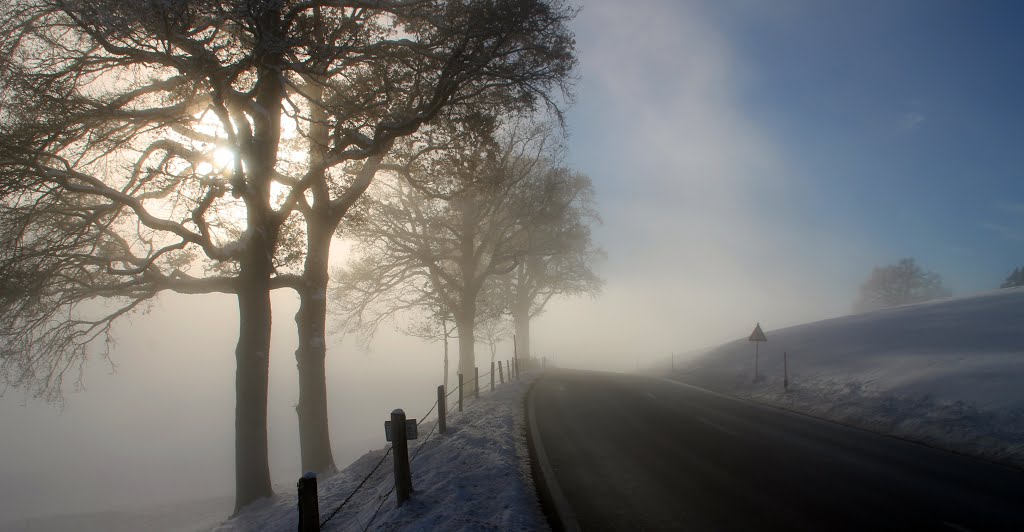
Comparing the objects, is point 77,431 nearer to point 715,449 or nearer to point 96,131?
point 96,131

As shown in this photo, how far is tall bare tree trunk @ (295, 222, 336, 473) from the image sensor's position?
14273 millimetres

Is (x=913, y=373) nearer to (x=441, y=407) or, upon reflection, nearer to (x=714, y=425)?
(x=714, y=425)

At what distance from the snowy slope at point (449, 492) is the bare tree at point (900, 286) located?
106810 mm

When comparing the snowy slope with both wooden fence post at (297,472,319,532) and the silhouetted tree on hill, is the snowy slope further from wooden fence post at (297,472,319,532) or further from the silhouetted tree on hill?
the silhouetted tree on hill

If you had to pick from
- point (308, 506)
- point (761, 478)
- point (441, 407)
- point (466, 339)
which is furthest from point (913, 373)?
point (466, 339)

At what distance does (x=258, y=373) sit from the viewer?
12.0 m

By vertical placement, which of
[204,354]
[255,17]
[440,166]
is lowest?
[204,354]

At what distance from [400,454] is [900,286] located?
378 feet

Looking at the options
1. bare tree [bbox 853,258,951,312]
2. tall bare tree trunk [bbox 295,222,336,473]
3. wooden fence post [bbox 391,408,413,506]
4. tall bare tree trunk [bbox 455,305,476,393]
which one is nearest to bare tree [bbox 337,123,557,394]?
tall bare tree trunk [bbox 455,305,476,393]

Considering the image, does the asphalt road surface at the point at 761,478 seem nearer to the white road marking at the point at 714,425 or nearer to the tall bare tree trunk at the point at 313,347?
the white road marking at the point at 714,425

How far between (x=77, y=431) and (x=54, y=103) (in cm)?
7800

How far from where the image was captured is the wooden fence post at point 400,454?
653 cm

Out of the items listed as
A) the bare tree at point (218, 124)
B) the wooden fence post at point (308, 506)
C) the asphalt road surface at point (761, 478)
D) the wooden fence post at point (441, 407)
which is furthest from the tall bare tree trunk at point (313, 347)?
the wooden fence post at point (308, 506)

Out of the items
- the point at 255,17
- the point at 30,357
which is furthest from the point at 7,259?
the point at 255,17
